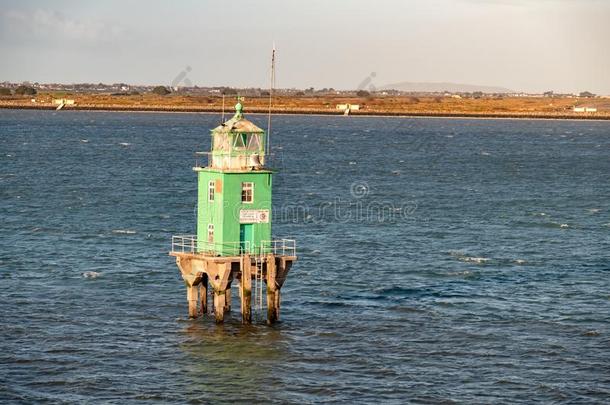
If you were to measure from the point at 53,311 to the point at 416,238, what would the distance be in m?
30.8

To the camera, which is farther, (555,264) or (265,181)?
A: (555,264)

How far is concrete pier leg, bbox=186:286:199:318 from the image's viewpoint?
50.3m

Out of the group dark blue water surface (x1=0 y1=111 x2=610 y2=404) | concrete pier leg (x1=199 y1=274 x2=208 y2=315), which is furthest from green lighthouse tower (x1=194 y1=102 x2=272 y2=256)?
dark blue water surface (x1=0 y1=111 x2=610 y2=404)

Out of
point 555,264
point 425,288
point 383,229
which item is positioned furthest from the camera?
point 383,229

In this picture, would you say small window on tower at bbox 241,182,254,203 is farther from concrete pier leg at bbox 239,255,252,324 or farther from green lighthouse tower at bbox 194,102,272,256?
concrete pier leg at bbox 239,255,252,324

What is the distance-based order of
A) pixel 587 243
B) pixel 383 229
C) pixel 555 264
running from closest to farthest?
pixel 555 264
pixel 587 243
pixel 383 229

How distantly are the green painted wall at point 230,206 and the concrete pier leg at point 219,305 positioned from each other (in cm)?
166

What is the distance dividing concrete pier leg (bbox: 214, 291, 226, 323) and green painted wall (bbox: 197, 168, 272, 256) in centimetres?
166

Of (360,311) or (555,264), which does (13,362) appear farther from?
(555,264)

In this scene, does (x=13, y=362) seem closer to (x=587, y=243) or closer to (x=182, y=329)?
(x=182, y=329)

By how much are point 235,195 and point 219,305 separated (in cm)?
457

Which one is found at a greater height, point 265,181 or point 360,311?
point 265,181

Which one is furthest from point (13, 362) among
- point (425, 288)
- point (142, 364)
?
point (425, 288)

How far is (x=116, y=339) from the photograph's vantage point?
47750 millimetres
